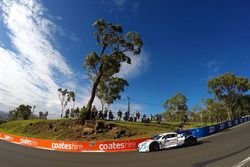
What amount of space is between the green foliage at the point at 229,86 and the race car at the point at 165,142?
123 ft

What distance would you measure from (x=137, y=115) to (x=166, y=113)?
3201cm

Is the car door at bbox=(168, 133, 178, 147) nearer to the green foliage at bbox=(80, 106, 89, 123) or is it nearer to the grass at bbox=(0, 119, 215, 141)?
the grass at bbox=(0, 119, 215, 141)

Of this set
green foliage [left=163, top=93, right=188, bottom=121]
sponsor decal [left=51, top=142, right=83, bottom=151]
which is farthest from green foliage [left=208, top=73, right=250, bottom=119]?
sponsor decal [left=51, top=142, right=83, bottom=151]

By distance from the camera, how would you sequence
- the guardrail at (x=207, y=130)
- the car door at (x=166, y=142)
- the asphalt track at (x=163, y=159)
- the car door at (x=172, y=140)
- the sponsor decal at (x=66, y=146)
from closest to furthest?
the asphalt track at (x=163, y=159), the car door at (x=166, y=142), the car door at (x=172, y=140), the sponsor decal at (x=66, y=146), the guardrail at (x=207, y=130)

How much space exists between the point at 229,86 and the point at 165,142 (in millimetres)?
40466

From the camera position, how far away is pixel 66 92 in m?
61.3

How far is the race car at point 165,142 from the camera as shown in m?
15.6

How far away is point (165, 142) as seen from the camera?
52.7 ft

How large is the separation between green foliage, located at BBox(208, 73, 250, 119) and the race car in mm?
37613

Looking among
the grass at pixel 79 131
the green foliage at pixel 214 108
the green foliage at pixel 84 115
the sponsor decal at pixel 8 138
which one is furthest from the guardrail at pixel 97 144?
the green foliage at pixel 214 108

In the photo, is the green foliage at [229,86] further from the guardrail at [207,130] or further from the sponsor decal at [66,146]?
the sponsor decal at [66,146]

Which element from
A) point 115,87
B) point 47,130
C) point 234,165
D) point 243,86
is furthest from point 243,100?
point 234,165

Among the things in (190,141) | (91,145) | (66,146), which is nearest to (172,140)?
(190,141)

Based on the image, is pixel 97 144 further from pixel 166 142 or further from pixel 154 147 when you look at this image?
pixel 166 142
